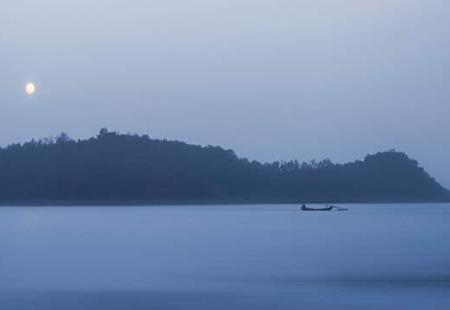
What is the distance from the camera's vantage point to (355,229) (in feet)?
220

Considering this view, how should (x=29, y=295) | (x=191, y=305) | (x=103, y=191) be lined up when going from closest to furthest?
(x=191, y=305) < (x=29, y=295) < (x=103, y=191)

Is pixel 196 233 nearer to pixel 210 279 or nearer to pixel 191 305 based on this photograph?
pixel 210 279

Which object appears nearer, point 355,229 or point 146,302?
point 146,302

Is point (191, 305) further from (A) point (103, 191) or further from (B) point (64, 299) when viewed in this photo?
(A) point (103, 191)

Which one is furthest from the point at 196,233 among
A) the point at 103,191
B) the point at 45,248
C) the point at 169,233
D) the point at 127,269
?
the point at 103,191

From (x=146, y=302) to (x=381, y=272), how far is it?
1032 cm

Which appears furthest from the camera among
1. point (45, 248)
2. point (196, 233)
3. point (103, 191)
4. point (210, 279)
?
point (103, 191)

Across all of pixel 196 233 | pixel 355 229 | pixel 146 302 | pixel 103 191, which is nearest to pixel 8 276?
pixel 146 302

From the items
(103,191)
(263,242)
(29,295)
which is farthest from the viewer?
(103,191)

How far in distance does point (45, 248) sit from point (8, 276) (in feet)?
49.1

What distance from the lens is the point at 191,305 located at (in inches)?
974

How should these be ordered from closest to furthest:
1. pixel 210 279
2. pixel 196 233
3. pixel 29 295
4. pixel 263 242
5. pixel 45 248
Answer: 1. pixel 29 295
2. pixel 210 279
3. pixel 45 248
4. pixel 263 242
5. pixel 196 233

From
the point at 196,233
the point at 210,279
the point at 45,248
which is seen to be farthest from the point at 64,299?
the point at 196,233

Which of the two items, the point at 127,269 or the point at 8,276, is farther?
the point at 127,269
